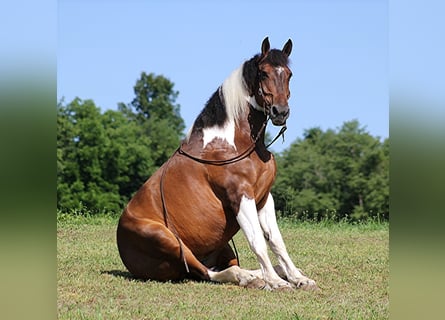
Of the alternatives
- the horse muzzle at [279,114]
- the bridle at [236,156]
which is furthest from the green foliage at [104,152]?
the horse muzzle at [279,114]

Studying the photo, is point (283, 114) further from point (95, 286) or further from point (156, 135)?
point (156, 135)

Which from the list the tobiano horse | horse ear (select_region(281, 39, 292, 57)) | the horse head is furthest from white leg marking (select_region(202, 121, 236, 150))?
horse ear (select_region(281, 39, 292, 57))

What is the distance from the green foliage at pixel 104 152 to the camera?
29.9m

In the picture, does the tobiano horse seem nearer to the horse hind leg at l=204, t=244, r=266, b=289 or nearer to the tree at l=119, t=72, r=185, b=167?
the horse hind leg at l=204, t=244, r=266, b=289

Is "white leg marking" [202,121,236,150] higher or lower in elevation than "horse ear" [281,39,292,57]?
lower

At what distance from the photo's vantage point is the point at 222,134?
612 cm

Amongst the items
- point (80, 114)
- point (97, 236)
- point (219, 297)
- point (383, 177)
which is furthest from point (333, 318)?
point (383, 177)

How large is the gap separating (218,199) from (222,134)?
64 cm

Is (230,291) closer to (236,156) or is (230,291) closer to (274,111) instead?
(236,156)

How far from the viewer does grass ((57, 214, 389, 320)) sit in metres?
4.80

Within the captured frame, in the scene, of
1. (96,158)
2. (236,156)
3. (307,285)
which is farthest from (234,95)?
(96,158)

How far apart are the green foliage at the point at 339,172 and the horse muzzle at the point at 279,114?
28.9 m
